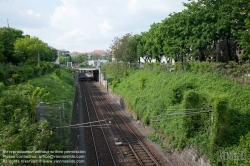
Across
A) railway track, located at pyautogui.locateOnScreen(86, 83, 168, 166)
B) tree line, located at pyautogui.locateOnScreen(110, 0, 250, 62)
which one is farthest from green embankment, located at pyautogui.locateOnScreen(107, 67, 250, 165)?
tree line, located at pyautogui.locateOnScreen(110, 0, 250, 62)

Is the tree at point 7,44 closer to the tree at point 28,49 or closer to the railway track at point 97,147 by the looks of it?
the tree at point 28,49

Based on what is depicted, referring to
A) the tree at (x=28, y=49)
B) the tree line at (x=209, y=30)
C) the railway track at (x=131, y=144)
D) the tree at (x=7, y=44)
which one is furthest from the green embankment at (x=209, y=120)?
the tree at (x=7, y=44)

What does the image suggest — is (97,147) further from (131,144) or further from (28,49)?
(28,49)

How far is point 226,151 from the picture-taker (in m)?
10.9

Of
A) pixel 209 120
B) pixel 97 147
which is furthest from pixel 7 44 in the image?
pixel 209 120

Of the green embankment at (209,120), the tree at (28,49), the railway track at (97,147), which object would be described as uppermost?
the tree at (28,49)

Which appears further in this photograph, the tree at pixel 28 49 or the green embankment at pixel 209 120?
the tree at pixel 28 49

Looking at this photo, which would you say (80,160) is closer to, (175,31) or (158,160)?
(158,160)

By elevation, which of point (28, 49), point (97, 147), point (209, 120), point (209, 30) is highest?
point (209, 30)

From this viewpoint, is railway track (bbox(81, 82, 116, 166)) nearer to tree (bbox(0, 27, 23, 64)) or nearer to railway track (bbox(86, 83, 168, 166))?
railway track (bbox(86, 83, 168, 166))

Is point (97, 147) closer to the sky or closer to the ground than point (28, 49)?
closer to the ground

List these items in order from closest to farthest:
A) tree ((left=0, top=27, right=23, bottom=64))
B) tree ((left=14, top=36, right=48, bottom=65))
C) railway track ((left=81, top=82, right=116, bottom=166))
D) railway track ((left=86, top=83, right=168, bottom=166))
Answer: railway track ((left=86, top=83, right=168, bottom=166)) < railway track ((left=81, top=82, right=116, bottom=166)) < tree ((left=0, top=27, right=23, bottom=64)) < tree ((left=14, top=36, right=48, bottom=65))

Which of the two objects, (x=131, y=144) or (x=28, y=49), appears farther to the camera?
(x=28, y=49)

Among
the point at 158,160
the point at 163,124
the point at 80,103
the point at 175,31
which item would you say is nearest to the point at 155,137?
the point at 163,124
